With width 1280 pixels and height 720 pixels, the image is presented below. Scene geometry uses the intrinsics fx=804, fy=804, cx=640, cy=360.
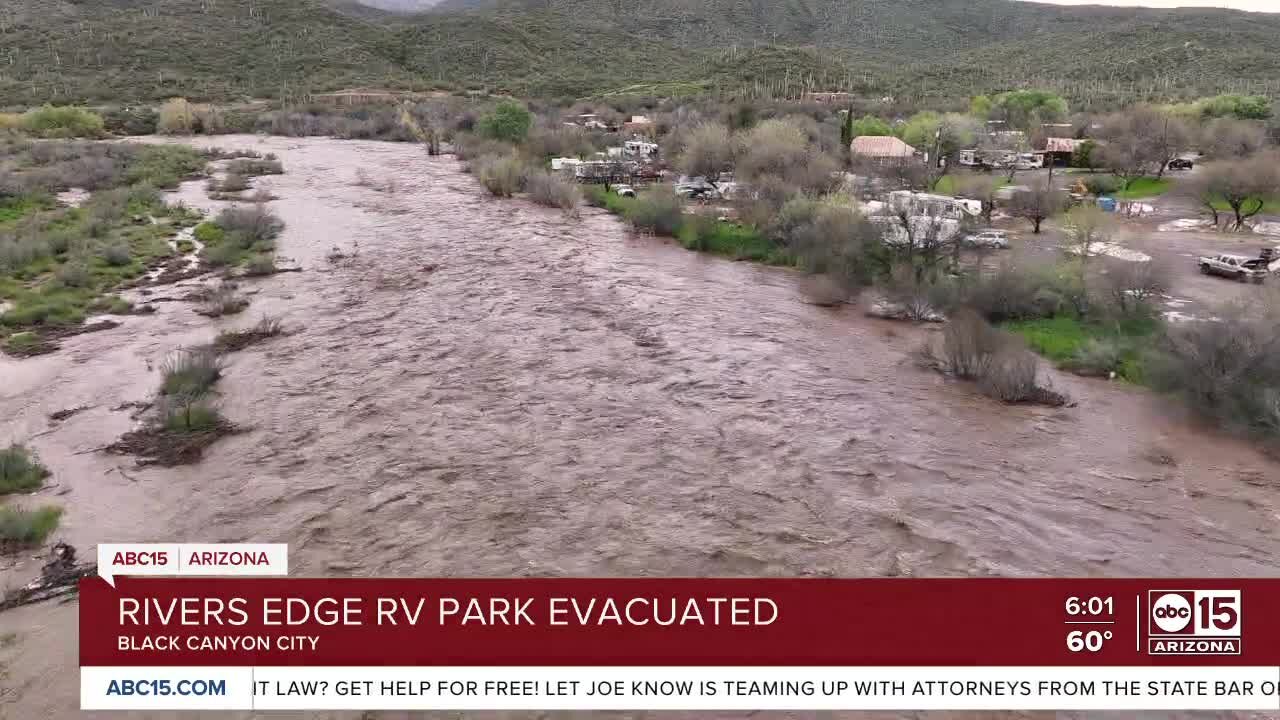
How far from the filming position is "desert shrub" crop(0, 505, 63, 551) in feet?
30.9

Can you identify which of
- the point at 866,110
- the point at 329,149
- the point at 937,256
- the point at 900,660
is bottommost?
the point at 900,660

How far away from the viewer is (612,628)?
6566 millimetres

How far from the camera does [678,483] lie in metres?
11.3

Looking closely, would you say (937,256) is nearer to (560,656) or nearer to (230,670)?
(560,656)

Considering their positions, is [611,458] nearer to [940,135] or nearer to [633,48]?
[940,135]

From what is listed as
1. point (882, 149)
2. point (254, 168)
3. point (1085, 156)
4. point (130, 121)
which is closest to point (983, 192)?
point (882, 149)

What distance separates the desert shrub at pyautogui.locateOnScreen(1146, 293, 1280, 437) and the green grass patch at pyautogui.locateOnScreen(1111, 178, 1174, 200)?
21947mm

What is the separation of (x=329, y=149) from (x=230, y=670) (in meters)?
52.5

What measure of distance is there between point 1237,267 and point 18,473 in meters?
25.8

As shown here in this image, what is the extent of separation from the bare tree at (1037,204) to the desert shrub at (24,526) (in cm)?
2750

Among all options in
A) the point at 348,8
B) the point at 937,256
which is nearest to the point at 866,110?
the point at 937,256

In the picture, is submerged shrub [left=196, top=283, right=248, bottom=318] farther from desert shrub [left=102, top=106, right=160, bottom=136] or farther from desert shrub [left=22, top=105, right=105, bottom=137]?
desert shrub [left=102, top=106, right=160, bottom=136]

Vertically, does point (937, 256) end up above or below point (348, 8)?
below
